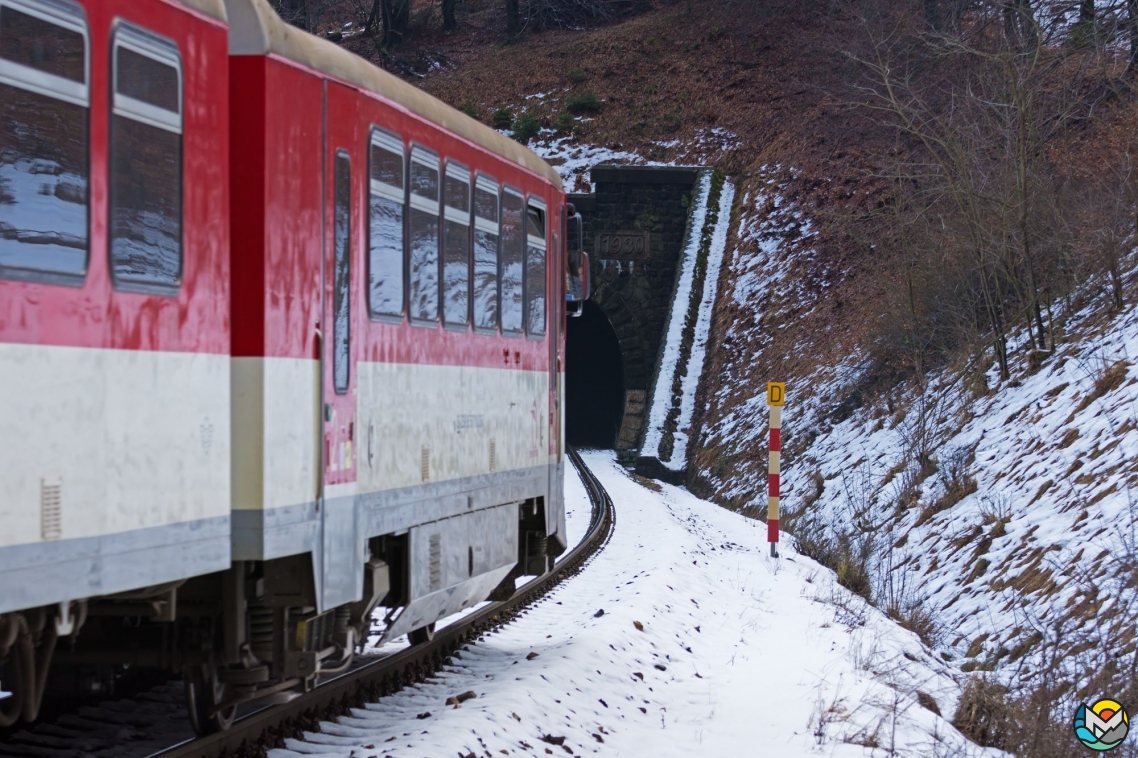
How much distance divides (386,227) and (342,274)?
63 cm

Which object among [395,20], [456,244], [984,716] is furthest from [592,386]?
[984,716]

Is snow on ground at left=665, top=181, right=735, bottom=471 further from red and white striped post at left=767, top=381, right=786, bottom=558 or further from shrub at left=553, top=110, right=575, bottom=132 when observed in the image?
red and white striped post at left=767, top=381, right=786, bottom=558

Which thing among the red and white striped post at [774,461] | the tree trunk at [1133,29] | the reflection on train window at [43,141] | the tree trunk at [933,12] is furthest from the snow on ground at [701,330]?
the reflection on train window at [43,141]

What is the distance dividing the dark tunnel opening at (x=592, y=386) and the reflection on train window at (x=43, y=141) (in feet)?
111

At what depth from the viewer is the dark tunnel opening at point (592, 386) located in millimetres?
38938

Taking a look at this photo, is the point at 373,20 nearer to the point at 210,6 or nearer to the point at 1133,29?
the point at 1133,29

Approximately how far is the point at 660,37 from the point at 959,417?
32.1 m

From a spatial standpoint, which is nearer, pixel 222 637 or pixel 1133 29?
pixel 222 637

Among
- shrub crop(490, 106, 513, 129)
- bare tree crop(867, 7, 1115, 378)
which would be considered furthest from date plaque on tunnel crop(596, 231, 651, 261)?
bare tree crop(867, 7, 1115, 378)

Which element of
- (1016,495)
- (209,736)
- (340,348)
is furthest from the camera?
(1016,495)

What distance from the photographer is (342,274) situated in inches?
248

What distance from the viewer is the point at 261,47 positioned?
5559 millimetres

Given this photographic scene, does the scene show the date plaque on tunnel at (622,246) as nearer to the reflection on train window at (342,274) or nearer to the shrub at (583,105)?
the shrub at (583,105)

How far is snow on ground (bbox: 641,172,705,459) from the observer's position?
2844cm
